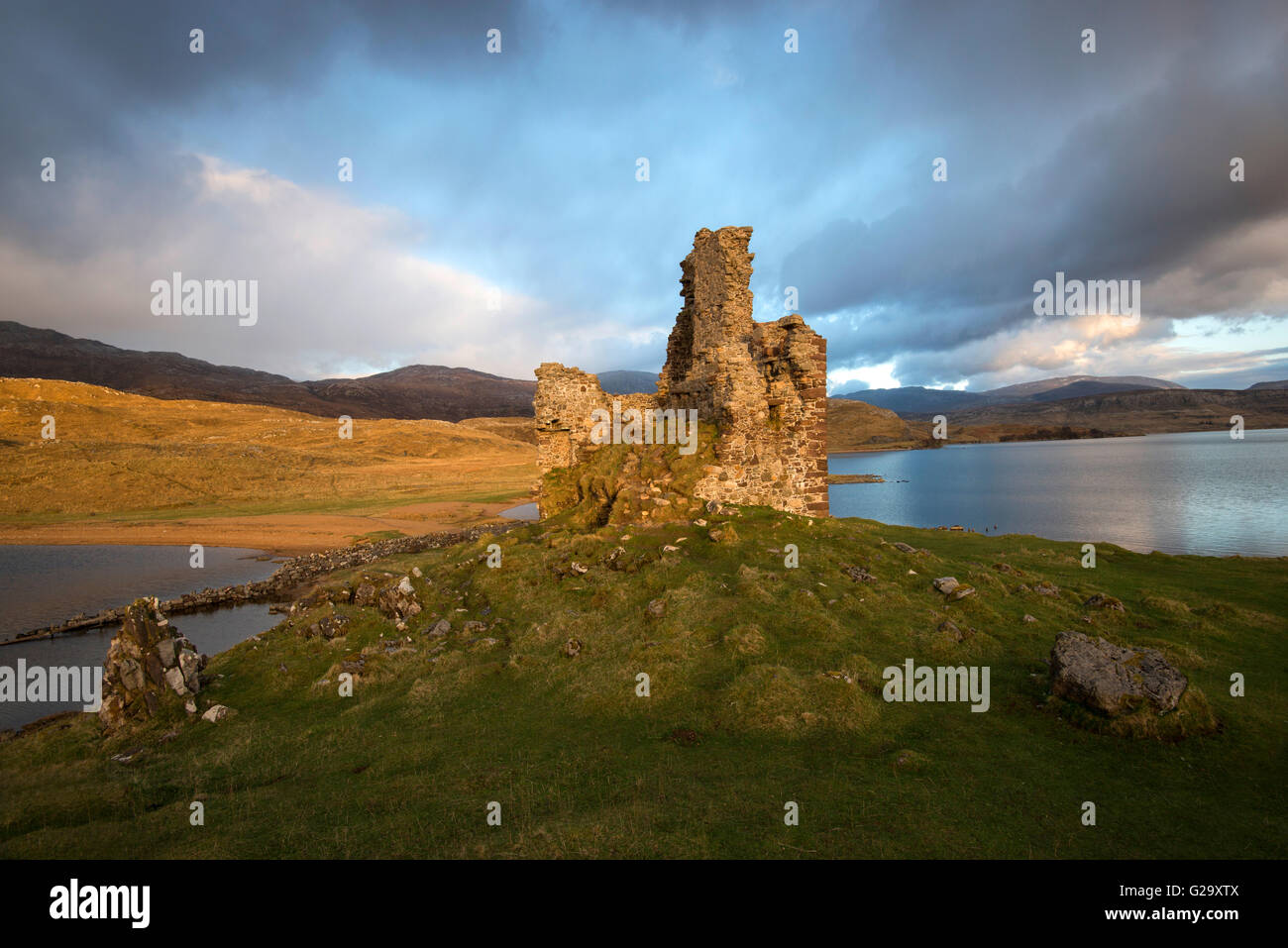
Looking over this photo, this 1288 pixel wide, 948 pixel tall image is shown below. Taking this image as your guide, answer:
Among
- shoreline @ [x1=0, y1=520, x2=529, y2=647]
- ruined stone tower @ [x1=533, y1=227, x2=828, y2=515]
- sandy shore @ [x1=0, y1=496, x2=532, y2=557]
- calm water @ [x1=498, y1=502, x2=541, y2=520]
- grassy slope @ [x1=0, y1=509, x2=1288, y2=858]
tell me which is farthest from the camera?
calm water @ [x1=498, y1=502, x2=541, y2=520]

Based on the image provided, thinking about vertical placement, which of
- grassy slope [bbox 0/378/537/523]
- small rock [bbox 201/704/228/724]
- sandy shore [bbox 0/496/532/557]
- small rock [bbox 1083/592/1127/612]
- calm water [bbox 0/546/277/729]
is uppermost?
grassy slope [bbox 0/378/537/523]

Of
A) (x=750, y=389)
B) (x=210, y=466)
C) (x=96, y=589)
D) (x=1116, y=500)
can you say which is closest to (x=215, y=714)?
(x=750, y=389)

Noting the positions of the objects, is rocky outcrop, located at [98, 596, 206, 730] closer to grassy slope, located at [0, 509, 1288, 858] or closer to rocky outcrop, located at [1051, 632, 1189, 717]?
grassy slope, located at [0, 509, 1288, 858]

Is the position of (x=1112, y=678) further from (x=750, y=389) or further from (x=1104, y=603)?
(x=750, y=389)

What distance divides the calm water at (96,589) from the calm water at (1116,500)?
162ft

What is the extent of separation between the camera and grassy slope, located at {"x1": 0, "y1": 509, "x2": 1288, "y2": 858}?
630 centimetres

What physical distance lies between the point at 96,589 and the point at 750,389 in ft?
115

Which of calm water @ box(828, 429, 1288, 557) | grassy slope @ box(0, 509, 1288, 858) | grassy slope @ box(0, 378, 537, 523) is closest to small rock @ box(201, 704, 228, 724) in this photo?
grassy slope @ box(0, 509, 1288, 858)

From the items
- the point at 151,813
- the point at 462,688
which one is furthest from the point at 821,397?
the point at 151,813

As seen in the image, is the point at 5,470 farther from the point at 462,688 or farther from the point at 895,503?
the point at 895,503

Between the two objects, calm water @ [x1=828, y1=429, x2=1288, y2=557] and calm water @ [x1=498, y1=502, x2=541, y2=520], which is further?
calm water @ [x1=498, y1=502, x2=541, y2=520]

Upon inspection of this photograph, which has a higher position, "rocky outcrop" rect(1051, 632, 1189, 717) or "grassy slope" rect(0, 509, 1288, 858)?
"rocky outcrop" rect(1051, 632, 1189, 717)

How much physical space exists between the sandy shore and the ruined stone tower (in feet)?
97.9

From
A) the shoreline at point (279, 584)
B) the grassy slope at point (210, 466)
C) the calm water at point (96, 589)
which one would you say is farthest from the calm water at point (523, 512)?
the calm water at point (96, 589)
